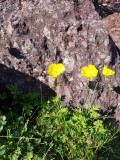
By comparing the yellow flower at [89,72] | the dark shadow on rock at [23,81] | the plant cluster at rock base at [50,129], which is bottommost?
the plant cluster at rock base at [50,129]

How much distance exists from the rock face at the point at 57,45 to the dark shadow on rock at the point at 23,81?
0.03 ft

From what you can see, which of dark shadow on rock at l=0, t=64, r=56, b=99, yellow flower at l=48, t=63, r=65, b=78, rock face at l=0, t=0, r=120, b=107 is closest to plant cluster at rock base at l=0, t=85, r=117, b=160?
dark shadow on rock at l=0, t=64, r=56, b=99

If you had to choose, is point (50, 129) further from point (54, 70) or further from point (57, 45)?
point (57, 45)

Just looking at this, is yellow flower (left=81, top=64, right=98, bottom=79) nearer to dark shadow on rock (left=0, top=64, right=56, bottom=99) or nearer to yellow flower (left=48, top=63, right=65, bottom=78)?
yellow flower (left=48, top=63, right=65, bottom=78)

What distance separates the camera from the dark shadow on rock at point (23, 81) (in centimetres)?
388

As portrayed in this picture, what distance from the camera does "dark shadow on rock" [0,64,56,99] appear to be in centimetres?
388

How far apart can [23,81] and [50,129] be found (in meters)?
0.59

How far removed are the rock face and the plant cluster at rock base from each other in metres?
0.20

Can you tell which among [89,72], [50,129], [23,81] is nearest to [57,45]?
[23,81]

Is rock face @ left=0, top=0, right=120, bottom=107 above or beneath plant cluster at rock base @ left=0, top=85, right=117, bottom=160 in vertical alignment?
above

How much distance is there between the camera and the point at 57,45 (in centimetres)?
399

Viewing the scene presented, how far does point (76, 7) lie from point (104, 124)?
1298mm

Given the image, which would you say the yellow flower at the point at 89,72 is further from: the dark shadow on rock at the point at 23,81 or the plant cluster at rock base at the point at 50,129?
the dark shadow on rock at the point at 23,81

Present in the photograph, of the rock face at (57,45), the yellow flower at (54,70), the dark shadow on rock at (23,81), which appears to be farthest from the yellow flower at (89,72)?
the dark shadow on rock at (23,81)
